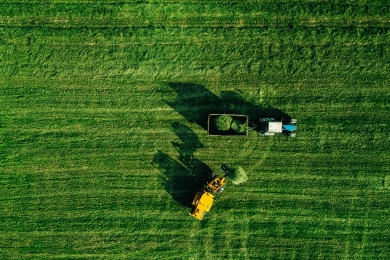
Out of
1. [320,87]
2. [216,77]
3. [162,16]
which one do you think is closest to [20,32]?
[162,16]

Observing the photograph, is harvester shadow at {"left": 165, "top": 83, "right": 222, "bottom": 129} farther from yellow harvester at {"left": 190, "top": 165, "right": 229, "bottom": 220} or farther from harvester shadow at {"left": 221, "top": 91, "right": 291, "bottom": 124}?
yellow harvester at {"left": 190, "top": 165, "right": 229, "bottom": 220}

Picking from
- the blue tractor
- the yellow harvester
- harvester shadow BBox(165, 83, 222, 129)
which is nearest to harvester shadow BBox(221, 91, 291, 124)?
the blue tractor

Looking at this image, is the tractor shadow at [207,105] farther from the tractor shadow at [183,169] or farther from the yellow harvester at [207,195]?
the yellow harvester at [207,195]

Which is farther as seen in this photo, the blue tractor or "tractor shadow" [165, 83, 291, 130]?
"tractor shadow" [165, 83, 291, 130]

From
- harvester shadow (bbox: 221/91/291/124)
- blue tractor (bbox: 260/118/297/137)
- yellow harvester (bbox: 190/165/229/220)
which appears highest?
harvester shadow (bbox: 221/91/291/124)

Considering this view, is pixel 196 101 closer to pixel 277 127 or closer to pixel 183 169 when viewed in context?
pixel 183 169

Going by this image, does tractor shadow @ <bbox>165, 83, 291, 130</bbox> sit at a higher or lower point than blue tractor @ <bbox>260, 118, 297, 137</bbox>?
higher

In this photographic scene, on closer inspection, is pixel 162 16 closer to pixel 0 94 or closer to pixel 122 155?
pixel 122 155
